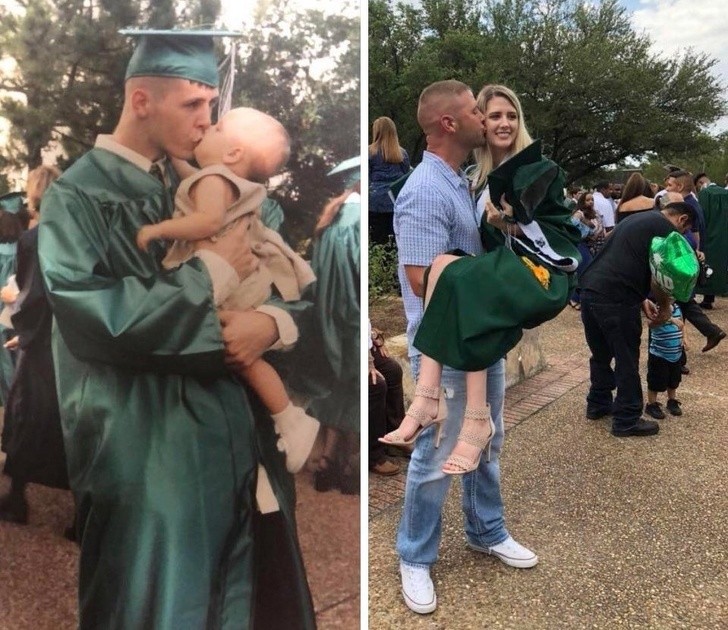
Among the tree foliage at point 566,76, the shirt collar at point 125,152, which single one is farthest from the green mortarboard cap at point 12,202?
the tree foliage at point 566,76

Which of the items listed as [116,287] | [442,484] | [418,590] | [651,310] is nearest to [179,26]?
[116,287]

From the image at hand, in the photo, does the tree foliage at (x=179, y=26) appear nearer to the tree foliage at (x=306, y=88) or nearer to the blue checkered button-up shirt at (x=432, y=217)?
the tree foliage at (x=306, y=88)

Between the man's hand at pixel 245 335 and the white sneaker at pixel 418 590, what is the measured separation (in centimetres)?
156

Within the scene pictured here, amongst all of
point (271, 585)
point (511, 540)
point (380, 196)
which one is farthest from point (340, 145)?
point (380, 196)

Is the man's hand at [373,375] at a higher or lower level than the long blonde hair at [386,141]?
lower

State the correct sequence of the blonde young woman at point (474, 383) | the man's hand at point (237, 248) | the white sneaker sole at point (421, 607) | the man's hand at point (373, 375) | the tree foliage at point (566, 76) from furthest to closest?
1. the tree foliage at point (566, 76)
2. the man's hand at point (373, 375)
3. the white sneaker sole at point (421, 607)
4. the blonde young woman at point (474, 383)
5. the man's hand at point (237, 248)

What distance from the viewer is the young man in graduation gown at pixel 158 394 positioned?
125 cm

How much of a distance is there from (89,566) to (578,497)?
2.77 meters

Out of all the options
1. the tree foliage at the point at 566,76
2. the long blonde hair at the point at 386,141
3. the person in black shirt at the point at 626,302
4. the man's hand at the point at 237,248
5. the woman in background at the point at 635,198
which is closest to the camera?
the man's hand at the point at 237,248

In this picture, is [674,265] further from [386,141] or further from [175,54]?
[175,54]

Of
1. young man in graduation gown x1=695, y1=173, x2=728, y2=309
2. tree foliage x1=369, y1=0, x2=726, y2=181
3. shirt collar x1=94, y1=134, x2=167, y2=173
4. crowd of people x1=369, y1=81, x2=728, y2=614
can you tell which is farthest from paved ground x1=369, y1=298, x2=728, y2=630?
tree foliage x1=369, y1=0, x2=726, y2=181

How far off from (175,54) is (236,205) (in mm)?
282

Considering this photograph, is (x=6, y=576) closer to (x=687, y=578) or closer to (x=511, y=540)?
(x=511, y=540)

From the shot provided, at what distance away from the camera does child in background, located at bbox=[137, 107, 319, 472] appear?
1.27 metres
